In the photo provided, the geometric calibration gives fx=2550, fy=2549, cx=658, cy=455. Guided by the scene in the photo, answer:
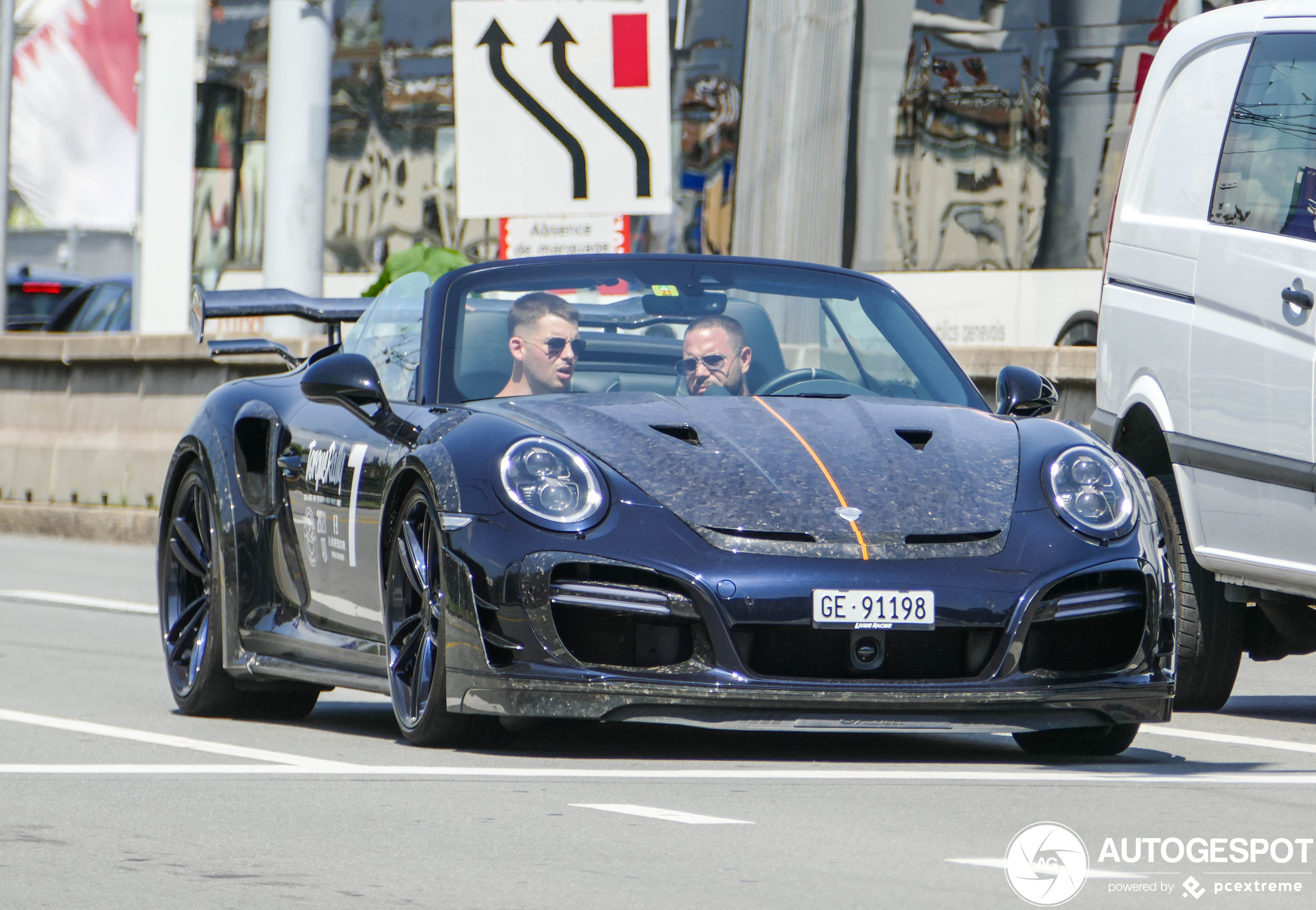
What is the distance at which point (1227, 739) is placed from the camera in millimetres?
7000

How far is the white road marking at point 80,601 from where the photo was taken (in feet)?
39.3

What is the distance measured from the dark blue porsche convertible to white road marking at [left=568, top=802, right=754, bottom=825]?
1.64ft

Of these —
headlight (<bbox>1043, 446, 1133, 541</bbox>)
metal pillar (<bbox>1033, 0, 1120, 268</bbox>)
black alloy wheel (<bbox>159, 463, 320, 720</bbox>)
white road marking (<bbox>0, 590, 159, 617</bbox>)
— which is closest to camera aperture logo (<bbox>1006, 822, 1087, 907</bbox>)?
headlight (<bbox>1043, 446, 1133, 541</bbox>)

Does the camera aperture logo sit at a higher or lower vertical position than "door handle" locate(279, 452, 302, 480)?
lower

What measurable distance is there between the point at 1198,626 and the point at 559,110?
4562mm

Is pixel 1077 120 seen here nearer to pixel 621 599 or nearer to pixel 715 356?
pixel 715 356

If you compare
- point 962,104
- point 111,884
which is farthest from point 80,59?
point 111,884

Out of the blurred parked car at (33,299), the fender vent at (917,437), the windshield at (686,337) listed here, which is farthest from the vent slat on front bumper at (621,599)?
the blurred parked car at (33,299)

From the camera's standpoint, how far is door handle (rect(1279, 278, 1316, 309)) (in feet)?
22.7

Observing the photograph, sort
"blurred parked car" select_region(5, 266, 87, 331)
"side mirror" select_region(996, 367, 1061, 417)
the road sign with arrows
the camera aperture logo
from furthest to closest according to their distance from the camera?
"blurred parked car" select_region(5, 266, 87, 331) < the road sign with arrows < "side mirror" select_region(996, 367, 1061, 417) < the camera aperture logo

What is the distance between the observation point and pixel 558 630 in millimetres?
5871

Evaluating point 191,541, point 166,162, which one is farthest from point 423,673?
point 166,162

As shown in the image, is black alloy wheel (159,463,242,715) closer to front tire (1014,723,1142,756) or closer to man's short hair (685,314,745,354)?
man's short hair (685,314,745,354)

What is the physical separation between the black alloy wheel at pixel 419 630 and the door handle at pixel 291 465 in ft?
2.65
